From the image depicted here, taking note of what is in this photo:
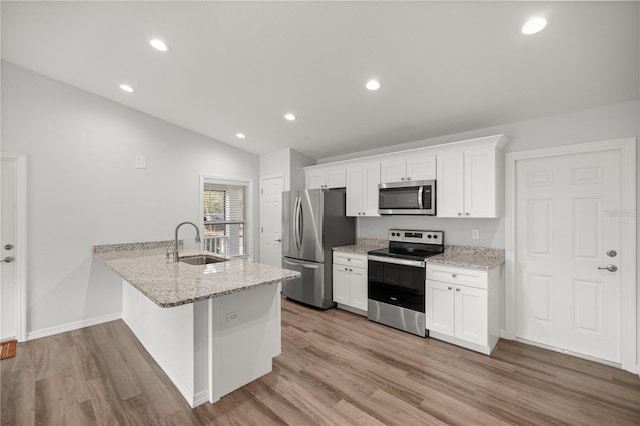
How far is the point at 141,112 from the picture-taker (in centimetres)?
391

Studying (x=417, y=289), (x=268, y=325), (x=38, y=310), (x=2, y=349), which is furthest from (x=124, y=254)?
(x=417, y=289)

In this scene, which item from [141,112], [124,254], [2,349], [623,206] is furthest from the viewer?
[141,112]

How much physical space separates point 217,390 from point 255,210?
3.42 metres

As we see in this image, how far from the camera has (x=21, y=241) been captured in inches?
121

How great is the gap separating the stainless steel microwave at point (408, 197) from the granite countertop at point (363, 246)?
1.95 feet

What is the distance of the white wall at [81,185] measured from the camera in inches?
124

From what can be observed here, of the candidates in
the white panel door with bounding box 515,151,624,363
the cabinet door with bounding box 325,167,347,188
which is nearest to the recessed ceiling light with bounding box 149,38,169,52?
the cabinet door with bounding box 325,167,347,188

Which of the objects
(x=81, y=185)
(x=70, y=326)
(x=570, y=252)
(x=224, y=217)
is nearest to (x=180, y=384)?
(x=70, y=326)

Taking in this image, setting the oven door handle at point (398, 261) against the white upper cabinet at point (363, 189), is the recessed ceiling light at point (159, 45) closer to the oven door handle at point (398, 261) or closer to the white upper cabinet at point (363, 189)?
the white upper cabinet at point (363, 189)

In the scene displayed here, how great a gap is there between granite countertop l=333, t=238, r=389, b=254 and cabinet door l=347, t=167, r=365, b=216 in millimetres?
501

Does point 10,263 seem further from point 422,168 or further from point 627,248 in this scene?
point 627,248

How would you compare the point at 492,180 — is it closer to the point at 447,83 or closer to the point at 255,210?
the point at 447,83

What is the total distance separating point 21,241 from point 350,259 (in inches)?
152

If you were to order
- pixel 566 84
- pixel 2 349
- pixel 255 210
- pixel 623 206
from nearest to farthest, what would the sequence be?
pixel 566 84, pixel 623 206, pixel 2 349, pixel 255 210
